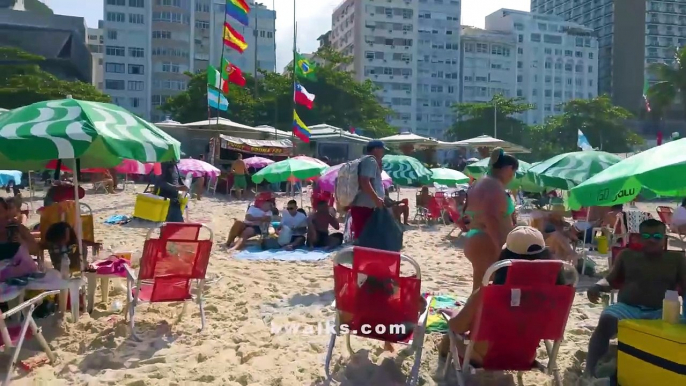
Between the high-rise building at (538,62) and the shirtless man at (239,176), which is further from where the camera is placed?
the high-rise building at (538,62)

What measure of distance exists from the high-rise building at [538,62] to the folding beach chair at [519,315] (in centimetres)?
7058

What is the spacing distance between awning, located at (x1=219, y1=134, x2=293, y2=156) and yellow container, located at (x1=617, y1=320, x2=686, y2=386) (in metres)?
19.1

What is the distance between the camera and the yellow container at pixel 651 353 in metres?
2.64

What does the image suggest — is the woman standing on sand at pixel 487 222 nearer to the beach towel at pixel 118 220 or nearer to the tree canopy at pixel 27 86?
the beach towel at pixel 118 220

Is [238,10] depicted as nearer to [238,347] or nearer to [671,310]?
[238,347]

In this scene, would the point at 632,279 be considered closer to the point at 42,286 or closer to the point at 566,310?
the point at 566,310

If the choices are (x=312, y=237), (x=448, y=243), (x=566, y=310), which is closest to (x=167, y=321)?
(x=566, y=310)

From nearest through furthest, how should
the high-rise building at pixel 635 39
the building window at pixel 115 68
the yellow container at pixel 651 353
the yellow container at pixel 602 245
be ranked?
the yellow container at pixel 651 353, the yellow container at pixel 602 245, the building window at pixel 115 68, the high-rise building at pixel 635 39

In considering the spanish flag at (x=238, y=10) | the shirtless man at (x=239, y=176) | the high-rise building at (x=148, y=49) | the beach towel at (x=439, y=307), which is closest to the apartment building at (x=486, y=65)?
the high-rise building at (x=148, y=49)

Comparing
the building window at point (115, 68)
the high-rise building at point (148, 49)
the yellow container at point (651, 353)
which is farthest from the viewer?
the high-rise building at point (148, 49)

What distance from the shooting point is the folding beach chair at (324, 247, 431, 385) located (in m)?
3.53

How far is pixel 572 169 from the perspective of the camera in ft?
23.2

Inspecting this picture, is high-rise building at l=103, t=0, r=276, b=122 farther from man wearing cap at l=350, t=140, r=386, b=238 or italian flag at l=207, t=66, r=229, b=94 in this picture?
man wearing cap at l=350, t=140, r=386, b=238

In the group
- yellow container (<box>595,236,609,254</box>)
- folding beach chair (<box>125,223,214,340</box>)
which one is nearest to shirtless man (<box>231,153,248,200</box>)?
yellow container (<box>595,236,609,254</box>)
